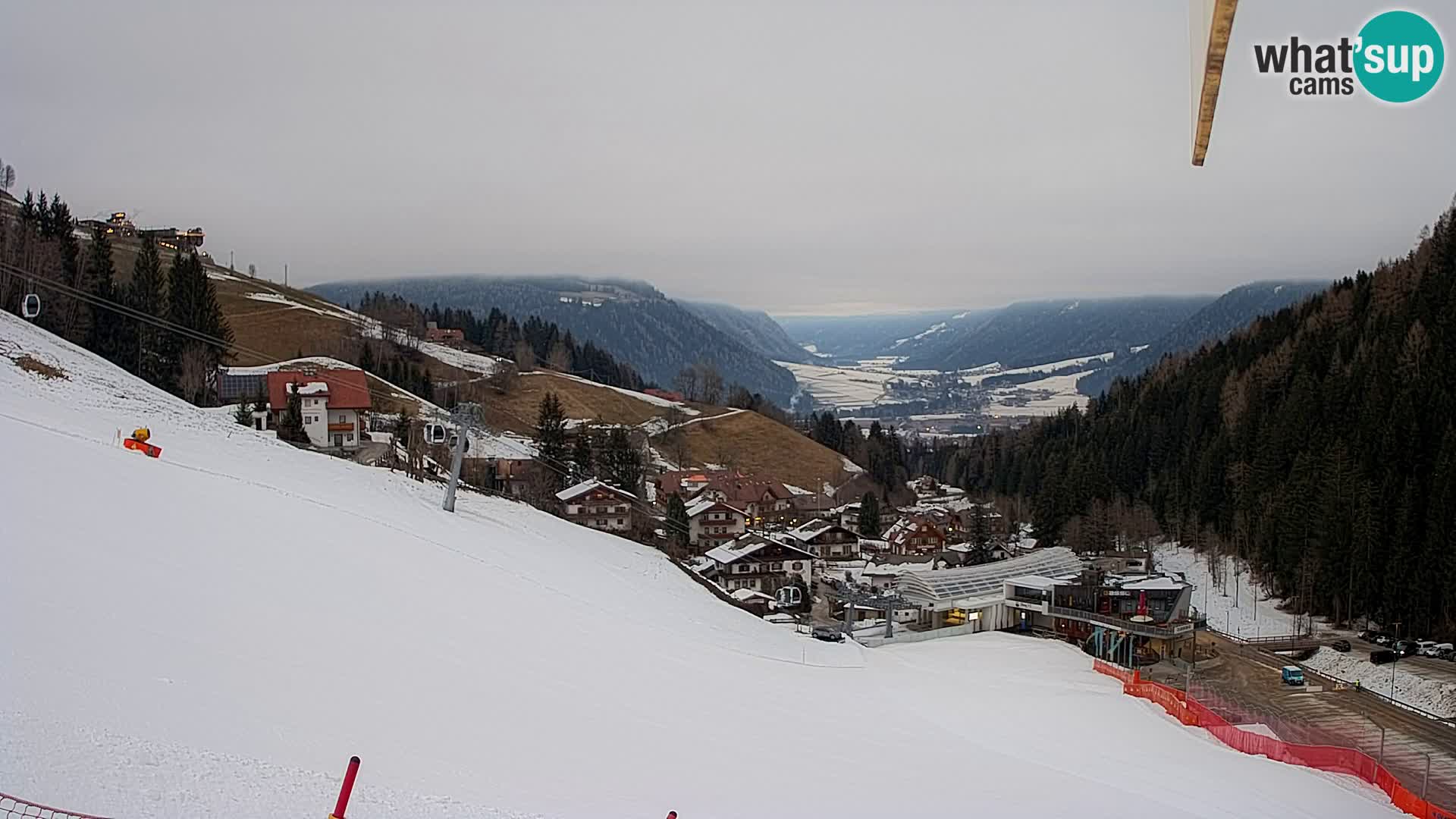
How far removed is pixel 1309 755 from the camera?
13508mm

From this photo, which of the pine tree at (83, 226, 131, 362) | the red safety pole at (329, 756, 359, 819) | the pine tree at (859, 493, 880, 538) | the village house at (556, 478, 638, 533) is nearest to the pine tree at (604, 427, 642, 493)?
the village house at (556, 478, 638, 533)

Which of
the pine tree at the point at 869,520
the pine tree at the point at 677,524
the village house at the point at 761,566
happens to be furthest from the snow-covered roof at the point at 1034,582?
the pine tree at the point at 869,520

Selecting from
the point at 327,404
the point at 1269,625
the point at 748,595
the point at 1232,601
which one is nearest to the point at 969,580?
the point at 748,595

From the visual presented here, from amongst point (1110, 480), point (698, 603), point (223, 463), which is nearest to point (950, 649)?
point (698, 603)

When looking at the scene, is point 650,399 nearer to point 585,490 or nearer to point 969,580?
point 585,490

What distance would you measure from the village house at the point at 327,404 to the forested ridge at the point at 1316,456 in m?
36.0

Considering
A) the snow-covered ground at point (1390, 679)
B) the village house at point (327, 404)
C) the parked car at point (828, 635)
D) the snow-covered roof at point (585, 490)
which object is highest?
the village house at point (327, 404)

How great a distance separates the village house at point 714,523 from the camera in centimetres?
4650

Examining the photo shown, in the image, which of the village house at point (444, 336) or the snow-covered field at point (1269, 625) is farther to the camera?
the village house at point (444, 336)

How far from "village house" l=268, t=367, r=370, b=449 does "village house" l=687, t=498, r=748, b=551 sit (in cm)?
1665

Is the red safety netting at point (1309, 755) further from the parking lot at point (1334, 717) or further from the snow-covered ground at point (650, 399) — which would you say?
the snow-covered ground at point (650, 399)

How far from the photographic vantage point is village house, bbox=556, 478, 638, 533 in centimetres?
3892

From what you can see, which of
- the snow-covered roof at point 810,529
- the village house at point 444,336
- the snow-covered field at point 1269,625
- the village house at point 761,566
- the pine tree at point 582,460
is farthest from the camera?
the village house at point 444,336

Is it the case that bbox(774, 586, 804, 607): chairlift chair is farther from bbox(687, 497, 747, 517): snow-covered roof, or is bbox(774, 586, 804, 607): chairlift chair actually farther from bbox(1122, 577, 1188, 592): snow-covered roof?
bbox(687, 497, 747, 517): snow-covered roof
